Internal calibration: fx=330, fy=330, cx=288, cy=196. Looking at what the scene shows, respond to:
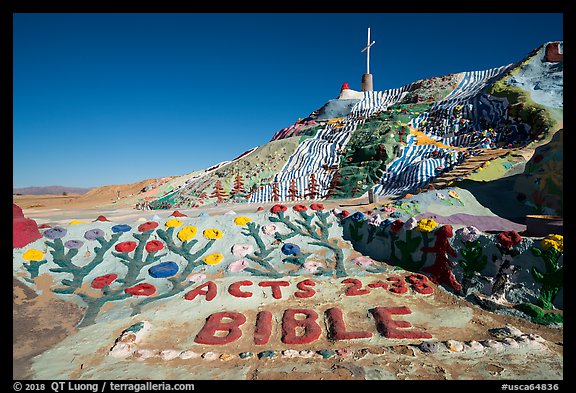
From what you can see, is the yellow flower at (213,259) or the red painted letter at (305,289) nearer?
the red painted letter at (305,289)

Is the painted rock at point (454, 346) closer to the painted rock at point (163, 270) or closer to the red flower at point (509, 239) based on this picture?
the red flower at point (509, 239)

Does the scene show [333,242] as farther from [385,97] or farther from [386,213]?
[385,97]

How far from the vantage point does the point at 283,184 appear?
17.3m

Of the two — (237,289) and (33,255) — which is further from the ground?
(33,255)

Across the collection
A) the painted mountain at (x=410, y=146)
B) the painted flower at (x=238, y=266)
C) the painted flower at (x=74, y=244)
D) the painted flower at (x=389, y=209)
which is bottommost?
the painted flower at (x=238, y=266)

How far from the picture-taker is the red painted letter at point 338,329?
4.64m

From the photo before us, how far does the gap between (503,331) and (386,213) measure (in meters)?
3.78

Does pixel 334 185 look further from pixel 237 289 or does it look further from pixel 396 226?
pixel 237 289

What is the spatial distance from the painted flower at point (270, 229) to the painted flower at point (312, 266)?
3.81 ft

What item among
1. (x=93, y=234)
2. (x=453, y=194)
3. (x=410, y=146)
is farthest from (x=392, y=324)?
(x=410, y=146)

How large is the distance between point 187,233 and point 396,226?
4.62 meters

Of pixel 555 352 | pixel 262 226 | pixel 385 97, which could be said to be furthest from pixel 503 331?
pixel 385 97

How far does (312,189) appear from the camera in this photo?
16781 mm

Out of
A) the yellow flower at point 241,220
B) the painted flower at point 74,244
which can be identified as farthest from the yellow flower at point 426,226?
the painted flower at point 74,244
